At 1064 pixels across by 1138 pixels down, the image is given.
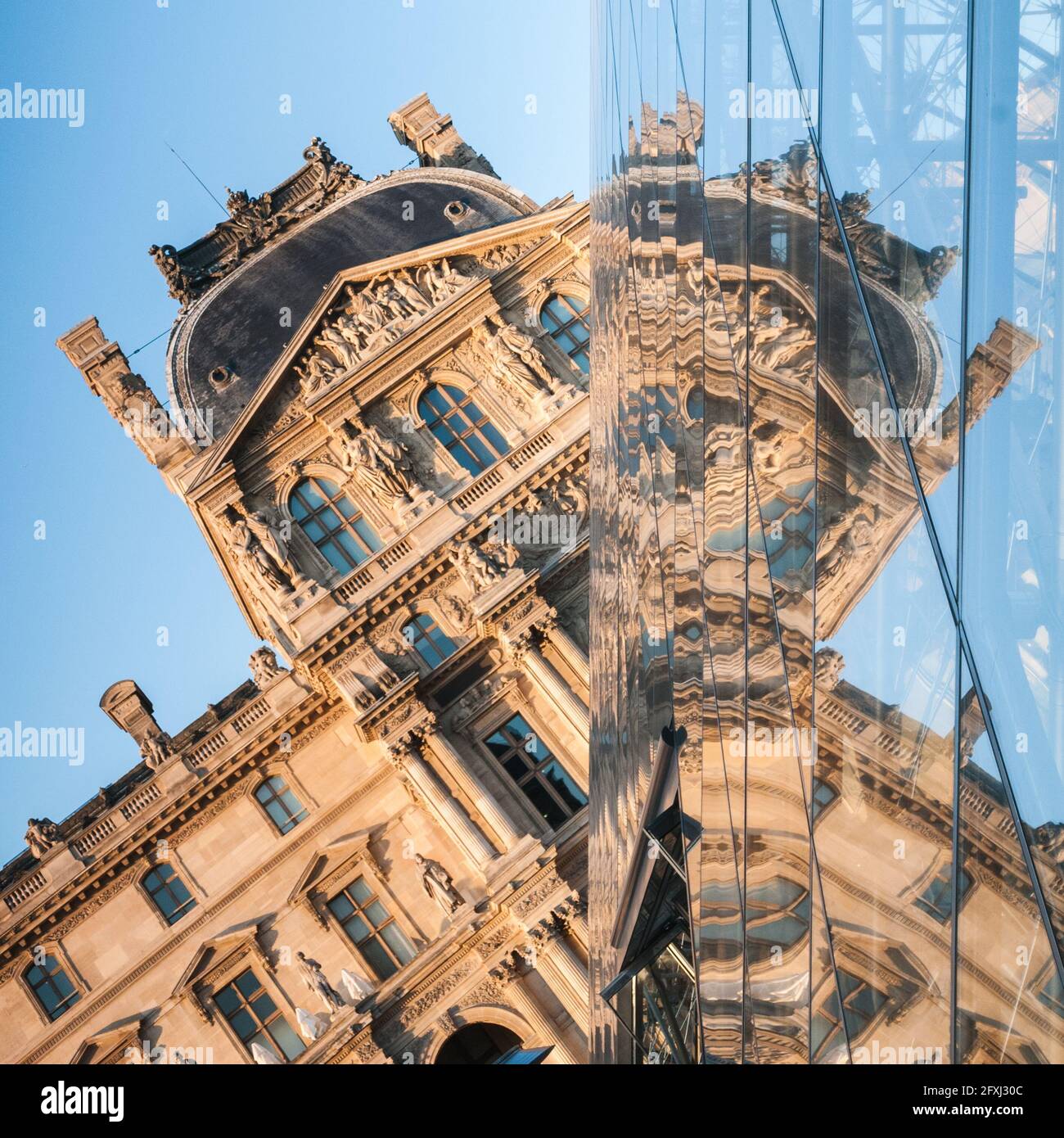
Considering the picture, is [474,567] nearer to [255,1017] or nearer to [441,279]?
[441,279]

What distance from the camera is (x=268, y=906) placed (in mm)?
30078

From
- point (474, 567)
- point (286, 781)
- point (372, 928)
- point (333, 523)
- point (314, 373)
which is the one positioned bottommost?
point (372, 928)

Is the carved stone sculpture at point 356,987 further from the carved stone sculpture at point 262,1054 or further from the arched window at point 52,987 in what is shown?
the arched window at point 52,987

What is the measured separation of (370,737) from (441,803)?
2486mm

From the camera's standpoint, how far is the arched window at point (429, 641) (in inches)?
1246

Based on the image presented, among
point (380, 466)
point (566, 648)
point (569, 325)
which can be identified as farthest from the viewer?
point (569, 325)

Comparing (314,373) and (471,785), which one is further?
(314,373)

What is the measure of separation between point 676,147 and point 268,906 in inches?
902

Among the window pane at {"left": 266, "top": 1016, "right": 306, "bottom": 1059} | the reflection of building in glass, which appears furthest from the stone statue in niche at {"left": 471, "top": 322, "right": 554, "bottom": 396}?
the reflection of building in glass

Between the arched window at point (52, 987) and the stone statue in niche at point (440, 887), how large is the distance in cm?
817

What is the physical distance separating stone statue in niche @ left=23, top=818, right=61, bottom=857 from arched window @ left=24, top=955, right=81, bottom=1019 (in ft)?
7.98

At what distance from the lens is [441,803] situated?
2948 cm

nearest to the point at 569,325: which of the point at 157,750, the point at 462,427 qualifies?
the point at 462,427
